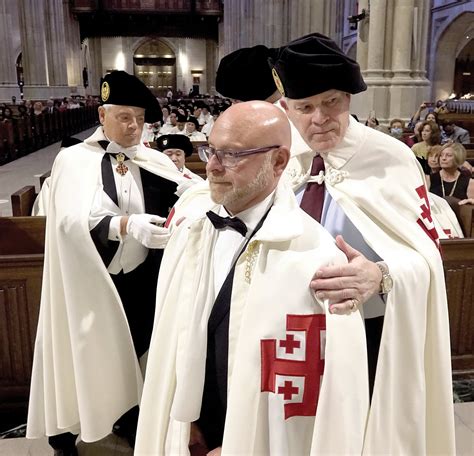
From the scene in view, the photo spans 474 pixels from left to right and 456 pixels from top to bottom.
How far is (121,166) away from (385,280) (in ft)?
5.15

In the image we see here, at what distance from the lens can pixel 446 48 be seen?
21.2 m

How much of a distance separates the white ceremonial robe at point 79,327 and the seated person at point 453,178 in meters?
3.47

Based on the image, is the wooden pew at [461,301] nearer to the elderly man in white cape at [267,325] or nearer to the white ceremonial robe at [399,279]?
the white ceremonial robe at [399,279]

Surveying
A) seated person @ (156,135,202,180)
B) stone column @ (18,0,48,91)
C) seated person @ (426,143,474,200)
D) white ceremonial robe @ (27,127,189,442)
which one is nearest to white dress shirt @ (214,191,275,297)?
white ceremonial robe @ (27,127,189,442)

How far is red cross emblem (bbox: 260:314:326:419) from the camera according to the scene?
151cm

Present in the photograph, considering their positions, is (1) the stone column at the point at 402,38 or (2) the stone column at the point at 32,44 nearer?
(1) the stone column at the point at 402,38

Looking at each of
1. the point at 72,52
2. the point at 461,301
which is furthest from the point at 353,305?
the point at 72,52

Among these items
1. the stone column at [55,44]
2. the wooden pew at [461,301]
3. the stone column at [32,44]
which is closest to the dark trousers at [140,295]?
the wooden pew at [461,301]

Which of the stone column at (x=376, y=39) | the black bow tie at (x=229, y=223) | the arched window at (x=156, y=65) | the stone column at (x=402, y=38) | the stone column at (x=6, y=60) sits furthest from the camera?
the arched window at (x=156, y=65)

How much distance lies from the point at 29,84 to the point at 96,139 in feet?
93.0

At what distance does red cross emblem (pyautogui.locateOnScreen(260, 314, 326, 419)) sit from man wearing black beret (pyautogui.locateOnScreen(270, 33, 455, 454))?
166 mm

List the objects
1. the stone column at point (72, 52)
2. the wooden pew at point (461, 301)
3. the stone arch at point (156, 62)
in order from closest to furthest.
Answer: the wooden pew at point (461, 301) < the stone column at point (72, 52) < the stone arch at point (156, 62)

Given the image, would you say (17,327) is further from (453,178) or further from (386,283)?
(453,178)

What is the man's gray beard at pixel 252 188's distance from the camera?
5.09ft
